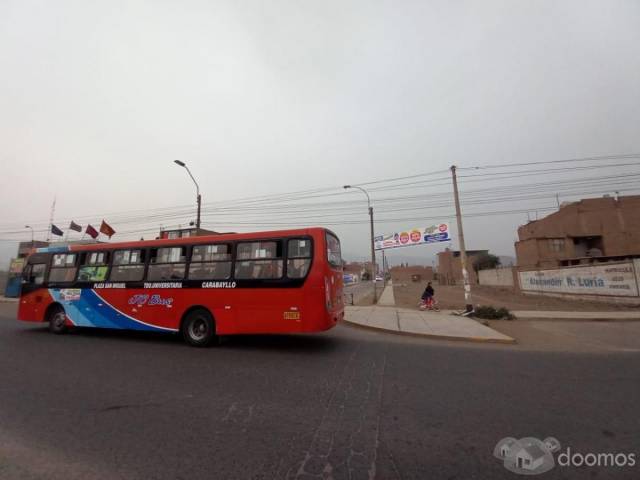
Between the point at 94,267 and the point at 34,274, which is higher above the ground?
the point at 94,267

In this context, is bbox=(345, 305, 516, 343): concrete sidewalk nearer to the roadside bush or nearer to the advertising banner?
the roadside bush

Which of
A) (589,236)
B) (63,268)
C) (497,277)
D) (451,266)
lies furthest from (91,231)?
(451,266)

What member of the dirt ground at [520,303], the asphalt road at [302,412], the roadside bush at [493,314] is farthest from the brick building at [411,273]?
the asphalt road at [302,412]

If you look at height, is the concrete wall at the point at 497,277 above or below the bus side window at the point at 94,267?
above

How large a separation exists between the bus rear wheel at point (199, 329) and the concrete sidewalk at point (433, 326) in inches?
234

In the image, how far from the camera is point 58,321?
10570 mm

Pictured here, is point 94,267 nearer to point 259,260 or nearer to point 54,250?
point 54,250

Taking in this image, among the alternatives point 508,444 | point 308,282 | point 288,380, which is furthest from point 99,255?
point 508,444

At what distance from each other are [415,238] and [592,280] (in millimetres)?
12284

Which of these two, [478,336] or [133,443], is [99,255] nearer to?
[133,443]

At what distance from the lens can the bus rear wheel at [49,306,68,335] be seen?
34.5 feet

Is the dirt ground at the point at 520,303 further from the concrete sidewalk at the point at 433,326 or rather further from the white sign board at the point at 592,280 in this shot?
the concrete sidewalk at the point at 433,326

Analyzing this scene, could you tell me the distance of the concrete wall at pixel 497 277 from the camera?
42.5 meters

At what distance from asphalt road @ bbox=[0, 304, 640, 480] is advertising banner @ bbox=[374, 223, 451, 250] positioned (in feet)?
45.3
